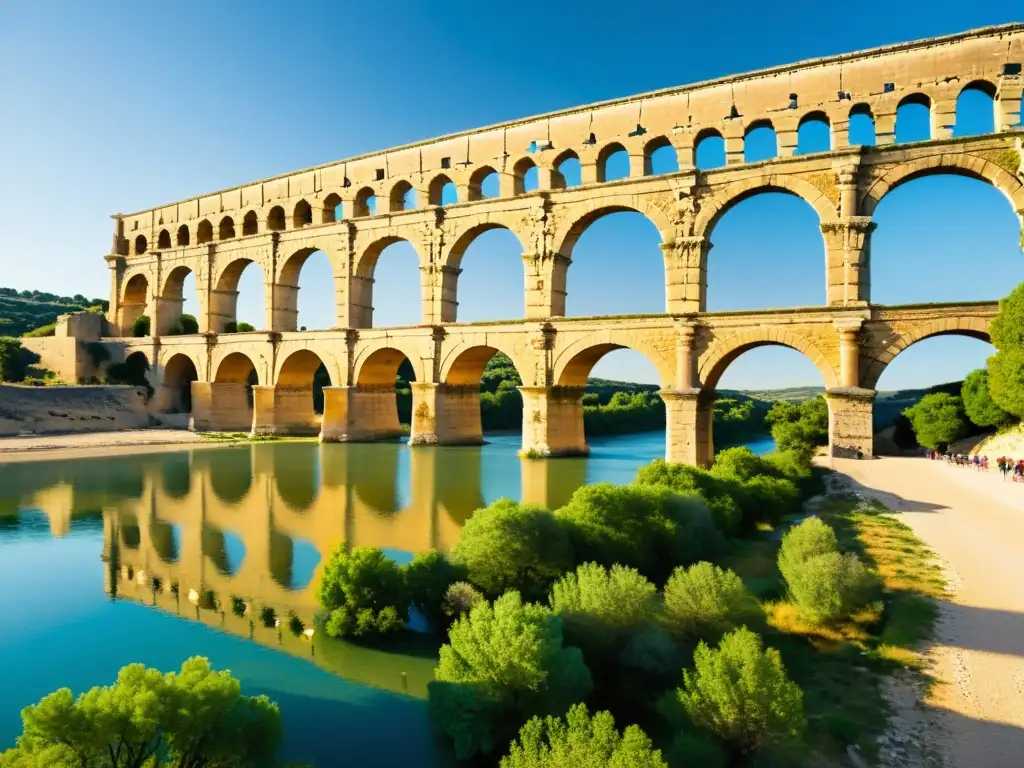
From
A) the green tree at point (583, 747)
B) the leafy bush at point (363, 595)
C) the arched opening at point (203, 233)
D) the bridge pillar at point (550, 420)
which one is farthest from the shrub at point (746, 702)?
the arched opening at point (203, 233)

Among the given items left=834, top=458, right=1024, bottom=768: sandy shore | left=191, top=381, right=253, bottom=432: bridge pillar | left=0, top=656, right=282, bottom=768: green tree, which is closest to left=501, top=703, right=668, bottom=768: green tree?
left=0, top=656, right=282, bottom=768: green tree

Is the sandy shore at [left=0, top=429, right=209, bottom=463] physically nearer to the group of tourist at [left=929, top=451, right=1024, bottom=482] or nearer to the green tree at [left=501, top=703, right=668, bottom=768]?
the green tree at [left=501, top=703, right=668, bottom=768]

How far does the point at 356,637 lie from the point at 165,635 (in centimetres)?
257

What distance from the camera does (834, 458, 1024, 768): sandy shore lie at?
591 centimetres

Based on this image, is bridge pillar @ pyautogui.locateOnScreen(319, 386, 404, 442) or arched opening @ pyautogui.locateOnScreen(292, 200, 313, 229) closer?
bridge pillar @ pyautogui.locateOnScreen(319, 386, 404, 442)

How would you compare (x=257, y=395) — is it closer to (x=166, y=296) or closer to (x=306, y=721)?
(x=166, y=296)

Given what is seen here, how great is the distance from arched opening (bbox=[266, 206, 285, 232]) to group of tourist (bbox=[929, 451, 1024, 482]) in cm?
3529

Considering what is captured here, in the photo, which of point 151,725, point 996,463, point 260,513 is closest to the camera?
point 151,725

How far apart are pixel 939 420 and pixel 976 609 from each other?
2276 cm

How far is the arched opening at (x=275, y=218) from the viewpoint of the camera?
1462 inches

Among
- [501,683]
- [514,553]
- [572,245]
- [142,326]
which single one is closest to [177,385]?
[142,326]

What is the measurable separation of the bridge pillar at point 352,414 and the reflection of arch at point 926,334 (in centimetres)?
2314

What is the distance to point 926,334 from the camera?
20.7 metres

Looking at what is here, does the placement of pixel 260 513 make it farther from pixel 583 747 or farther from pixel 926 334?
pixel 926 334
